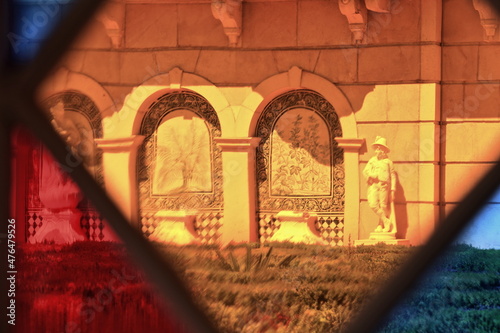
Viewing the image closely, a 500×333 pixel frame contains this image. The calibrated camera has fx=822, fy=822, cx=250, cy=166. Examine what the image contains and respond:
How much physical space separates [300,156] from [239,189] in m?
0.37

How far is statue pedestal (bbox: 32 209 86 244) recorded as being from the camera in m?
3.32

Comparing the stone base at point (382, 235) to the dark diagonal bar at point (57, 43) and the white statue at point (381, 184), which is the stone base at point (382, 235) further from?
the dark diagonal bar at point (57, 43)

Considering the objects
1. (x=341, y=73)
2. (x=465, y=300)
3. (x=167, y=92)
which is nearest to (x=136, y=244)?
(x=465, y=300)

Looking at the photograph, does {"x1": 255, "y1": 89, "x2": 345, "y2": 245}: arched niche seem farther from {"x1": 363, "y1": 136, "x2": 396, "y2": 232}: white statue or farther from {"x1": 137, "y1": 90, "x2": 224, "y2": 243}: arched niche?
{"x1": 363, "y1": 136, "x2": 396, "y2": 232}: white statue

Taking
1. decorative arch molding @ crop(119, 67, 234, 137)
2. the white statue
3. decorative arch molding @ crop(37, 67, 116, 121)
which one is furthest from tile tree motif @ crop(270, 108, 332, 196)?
decorative arch molding @ crop(37, 67, 116, 121)

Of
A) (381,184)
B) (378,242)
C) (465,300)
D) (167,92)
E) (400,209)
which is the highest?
(167,92)

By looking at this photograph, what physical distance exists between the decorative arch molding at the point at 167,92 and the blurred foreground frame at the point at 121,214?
3.98m

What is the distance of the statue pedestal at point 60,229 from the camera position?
3322mm

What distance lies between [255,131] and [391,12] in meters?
0.92

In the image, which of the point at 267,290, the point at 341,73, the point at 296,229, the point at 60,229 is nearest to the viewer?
the point at 267,290

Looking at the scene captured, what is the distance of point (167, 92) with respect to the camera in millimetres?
4355

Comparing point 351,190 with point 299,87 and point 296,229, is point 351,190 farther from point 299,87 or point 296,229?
point 299,87

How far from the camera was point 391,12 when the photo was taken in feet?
13.2

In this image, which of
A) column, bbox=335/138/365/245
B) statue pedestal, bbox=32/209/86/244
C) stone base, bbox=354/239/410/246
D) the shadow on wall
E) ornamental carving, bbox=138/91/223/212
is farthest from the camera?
ornamental carving, bbox=138/91/223/212
